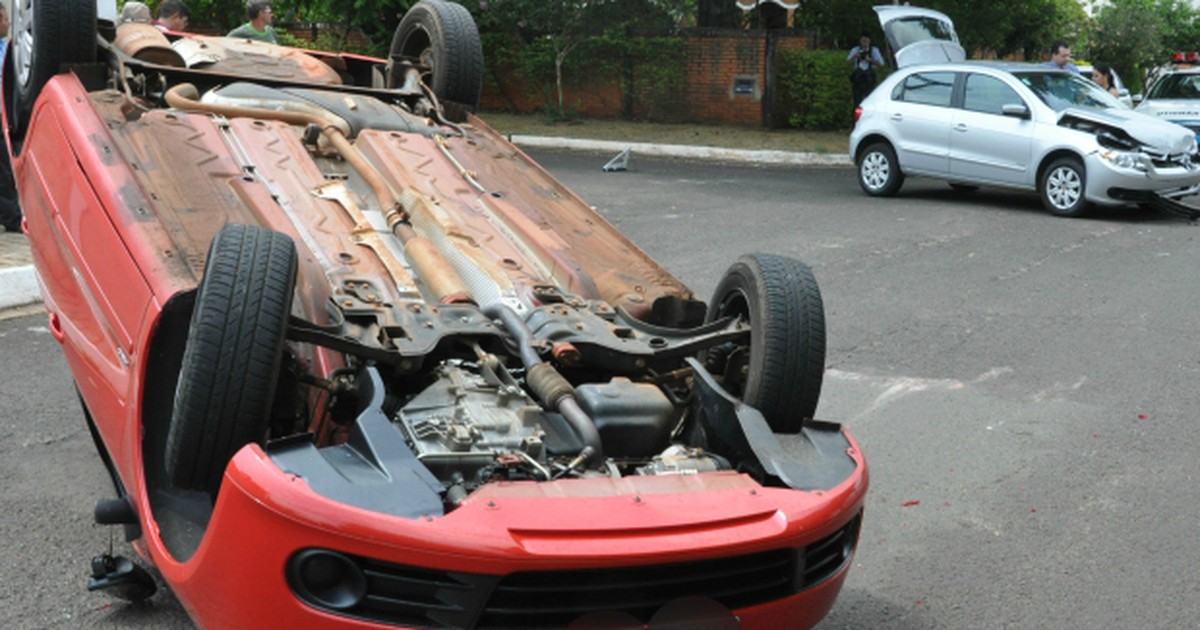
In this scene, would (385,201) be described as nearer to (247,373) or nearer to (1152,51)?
(247,373)

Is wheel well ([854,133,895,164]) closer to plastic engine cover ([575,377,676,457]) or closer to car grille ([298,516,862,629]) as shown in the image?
plastic engine cover ([575,377,676,457])

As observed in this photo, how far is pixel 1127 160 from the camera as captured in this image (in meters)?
13.1

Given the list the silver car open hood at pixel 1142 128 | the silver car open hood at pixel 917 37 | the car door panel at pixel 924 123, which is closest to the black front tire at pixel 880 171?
the car door panel at pixel 924 123

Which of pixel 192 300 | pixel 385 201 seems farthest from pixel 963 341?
pixel 192 300

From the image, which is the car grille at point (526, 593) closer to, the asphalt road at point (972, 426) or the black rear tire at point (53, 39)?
the asphalt road at point (972, 426)

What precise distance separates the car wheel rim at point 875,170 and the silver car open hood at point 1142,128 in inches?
82.1

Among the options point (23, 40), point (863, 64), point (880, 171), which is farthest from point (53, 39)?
point (863, 64)

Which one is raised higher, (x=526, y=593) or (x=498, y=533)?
(x=498, y=533)

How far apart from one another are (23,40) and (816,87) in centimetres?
1713

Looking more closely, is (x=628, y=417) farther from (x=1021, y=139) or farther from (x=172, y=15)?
(x=1021, y=139)

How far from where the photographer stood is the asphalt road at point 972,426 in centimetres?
448

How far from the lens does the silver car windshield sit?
14.0 m

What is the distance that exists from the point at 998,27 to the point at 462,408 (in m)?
21.7

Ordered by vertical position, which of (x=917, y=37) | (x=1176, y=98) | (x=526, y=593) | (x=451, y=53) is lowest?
(x=1176, y=98)
